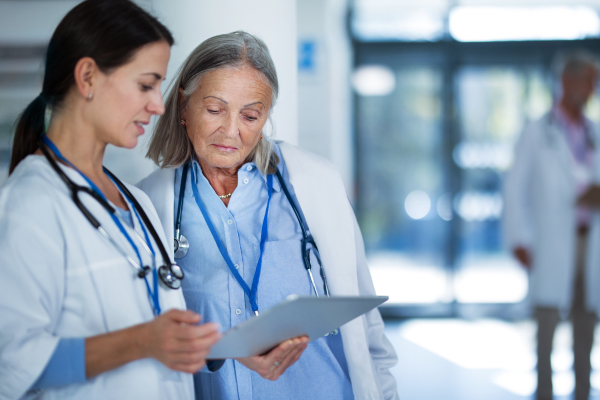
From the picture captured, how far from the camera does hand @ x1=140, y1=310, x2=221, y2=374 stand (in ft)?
2.48

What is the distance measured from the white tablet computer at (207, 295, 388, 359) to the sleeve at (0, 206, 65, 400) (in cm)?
27

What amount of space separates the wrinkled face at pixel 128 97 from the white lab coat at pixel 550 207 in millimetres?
2489

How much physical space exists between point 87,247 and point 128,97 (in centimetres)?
26

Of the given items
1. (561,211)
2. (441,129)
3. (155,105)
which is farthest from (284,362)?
(441,129)

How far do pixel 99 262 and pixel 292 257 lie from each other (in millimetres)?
541

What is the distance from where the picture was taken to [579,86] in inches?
Result: 111

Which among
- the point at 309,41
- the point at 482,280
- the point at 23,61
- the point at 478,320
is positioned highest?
the point at 309,41

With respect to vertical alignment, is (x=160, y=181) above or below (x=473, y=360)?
above

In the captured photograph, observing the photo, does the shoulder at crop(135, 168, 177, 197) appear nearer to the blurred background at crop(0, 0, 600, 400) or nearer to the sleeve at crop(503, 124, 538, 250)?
the sleeve at crop(503, 124, 538, 250)

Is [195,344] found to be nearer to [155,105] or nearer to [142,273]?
[142,273]

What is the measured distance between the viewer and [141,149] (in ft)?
5.05

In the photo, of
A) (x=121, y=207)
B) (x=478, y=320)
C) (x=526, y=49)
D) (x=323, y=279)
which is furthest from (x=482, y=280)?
(x=121, y=207)

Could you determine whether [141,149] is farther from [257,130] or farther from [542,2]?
[542,2]

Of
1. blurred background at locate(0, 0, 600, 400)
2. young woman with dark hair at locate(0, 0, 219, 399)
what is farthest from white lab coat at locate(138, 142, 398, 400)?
blurred background at locate(0, 0, 600, 400)
